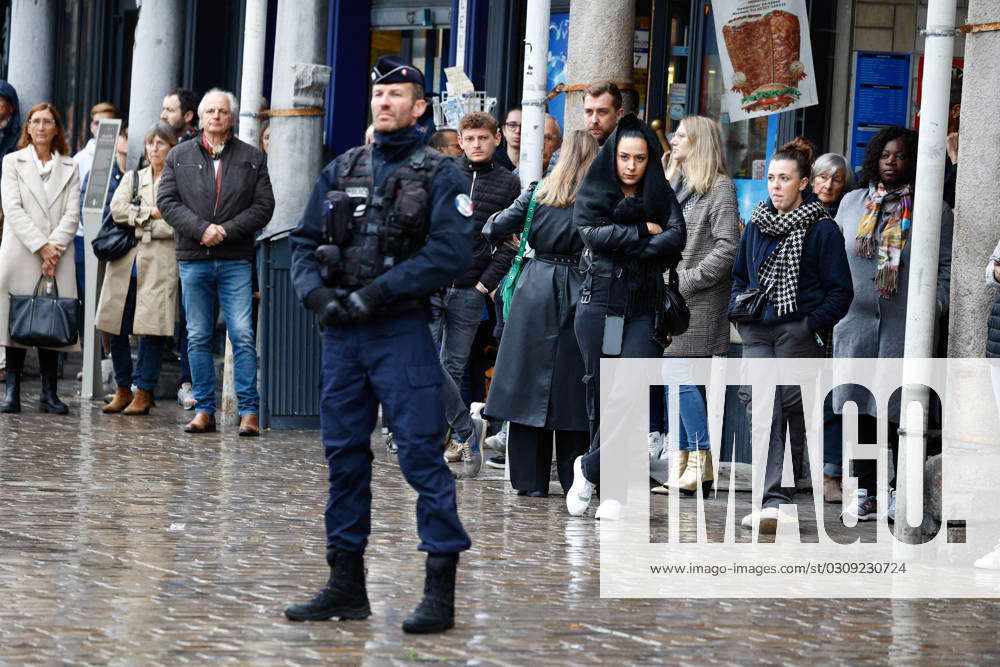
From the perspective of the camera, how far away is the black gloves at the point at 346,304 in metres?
5.83

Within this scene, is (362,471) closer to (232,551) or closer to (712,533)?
(232,551)

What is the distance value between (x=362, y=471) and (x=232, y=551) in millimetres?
1393

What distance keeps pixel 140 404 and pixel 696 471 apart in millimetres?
4609

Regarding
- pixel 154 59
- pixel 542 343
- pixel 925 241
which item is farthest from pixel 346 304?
pixel 154 59

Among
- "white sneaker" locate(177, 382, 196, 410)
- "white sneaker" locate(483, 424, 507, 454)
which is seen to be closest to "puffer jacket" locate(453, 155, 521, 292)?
"white sneaker" locate(483, 424, 507, 454)

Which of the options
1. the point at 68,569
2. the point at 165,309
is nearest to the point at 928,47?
the point at 68,569

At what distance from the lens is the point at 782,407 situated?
8414 millimetres

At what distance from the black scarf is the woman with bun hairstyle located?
482mm

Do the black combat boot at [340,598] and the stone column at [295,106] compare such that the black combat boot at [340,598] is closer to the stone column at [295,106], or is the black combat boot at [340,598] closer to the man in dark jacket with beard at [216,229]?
the man in dark jacket with beard at [216,229]

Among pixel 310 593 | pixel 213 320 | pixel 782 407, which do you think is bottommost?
pixel 310 593

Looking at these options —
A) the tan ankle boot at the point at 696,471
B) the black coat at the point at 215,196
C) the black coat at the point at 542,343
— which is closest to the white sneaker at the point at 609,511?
the black coat at the point at 542,343

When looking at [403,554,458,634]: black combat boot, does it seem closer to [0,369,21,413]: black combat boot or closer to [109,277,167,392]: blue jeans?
[109,277,167,392]: blue jeans

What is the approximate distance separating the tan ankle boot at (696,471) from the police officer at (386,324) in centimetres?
361

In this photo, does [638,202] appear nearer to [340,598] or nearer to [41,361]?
[340,598]
